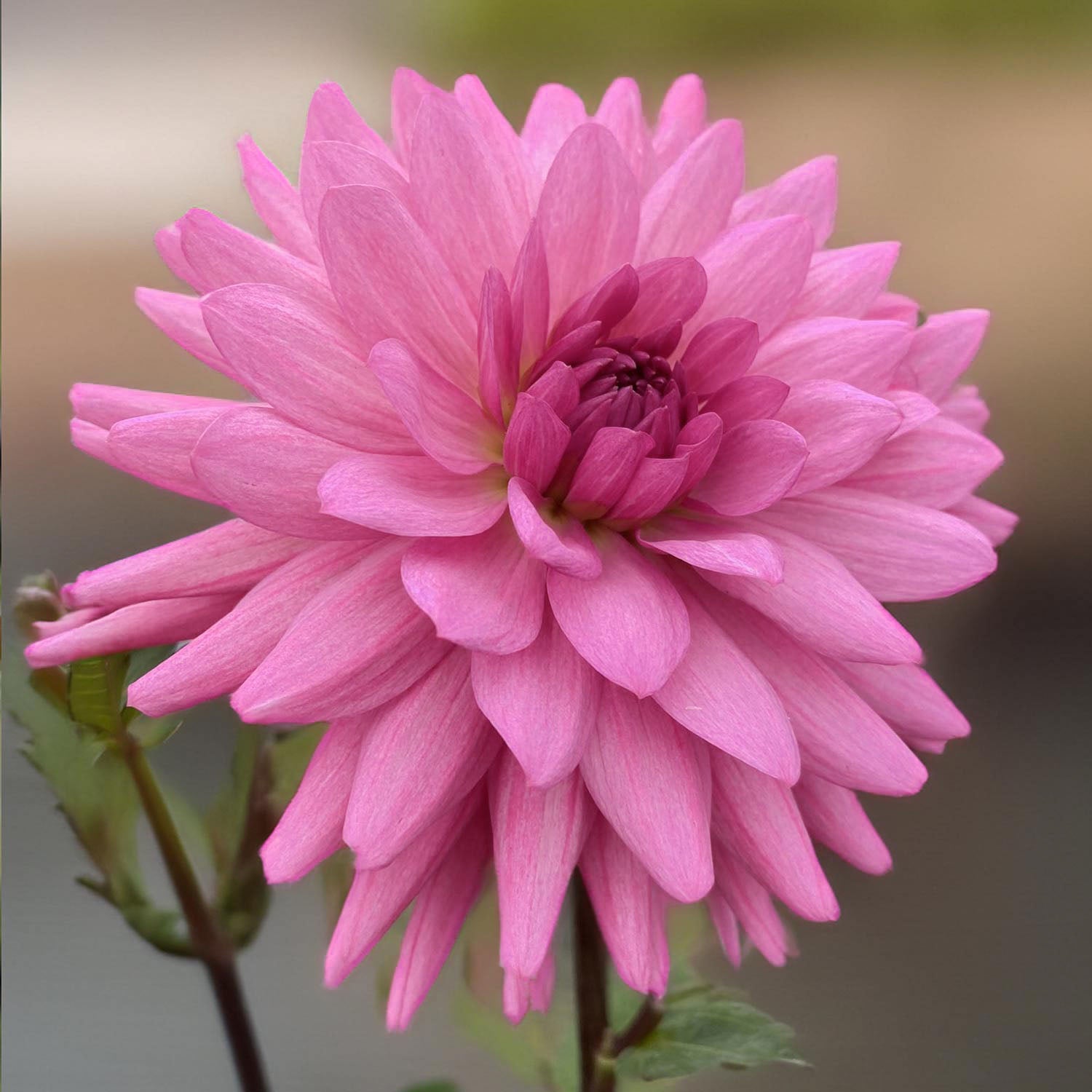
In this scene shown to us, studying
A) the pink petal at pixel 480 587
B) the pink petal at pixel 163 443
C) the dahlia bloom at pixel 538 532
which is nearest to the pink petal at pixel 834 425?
the dahlia bloom at pixel 538 532

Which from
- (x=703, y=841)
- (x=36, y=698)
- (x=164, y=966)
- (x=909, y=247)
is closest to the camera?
(x=703, y=841)

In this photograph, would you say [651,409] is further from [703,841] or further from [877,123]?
[877,123]

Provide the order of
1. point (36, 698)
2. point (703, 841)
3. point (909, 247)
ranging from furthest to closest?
point (909, 247), point (36, 698), point (703, 841)

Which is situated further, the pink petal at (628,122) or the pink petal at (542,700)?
the pink petal at (628,122)

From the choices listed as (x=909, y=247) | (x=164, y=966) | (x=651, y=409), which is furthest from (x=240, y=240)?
(x=909, y=247)

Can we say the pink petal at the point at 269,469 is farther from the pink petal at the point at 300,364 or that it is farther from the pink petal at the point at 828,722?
the pink petal at the point at 828,722

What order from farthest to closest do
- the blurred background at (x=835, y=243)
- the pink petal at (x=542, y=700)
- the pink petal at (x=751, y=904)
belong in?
the blurred background at (x=835, y=243) < the pink petal at (x=751, y=904) < the pink petal at (x=542, y=700)

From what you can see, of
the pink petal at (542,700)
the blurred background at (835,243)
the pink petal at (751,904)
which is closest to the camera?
the pink petal at (542,700)

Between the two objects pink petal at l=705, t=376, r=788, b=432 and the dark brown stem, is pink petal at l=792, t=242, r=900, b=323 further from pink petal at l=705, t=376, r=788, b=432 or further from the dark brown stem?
the dark brown stem
